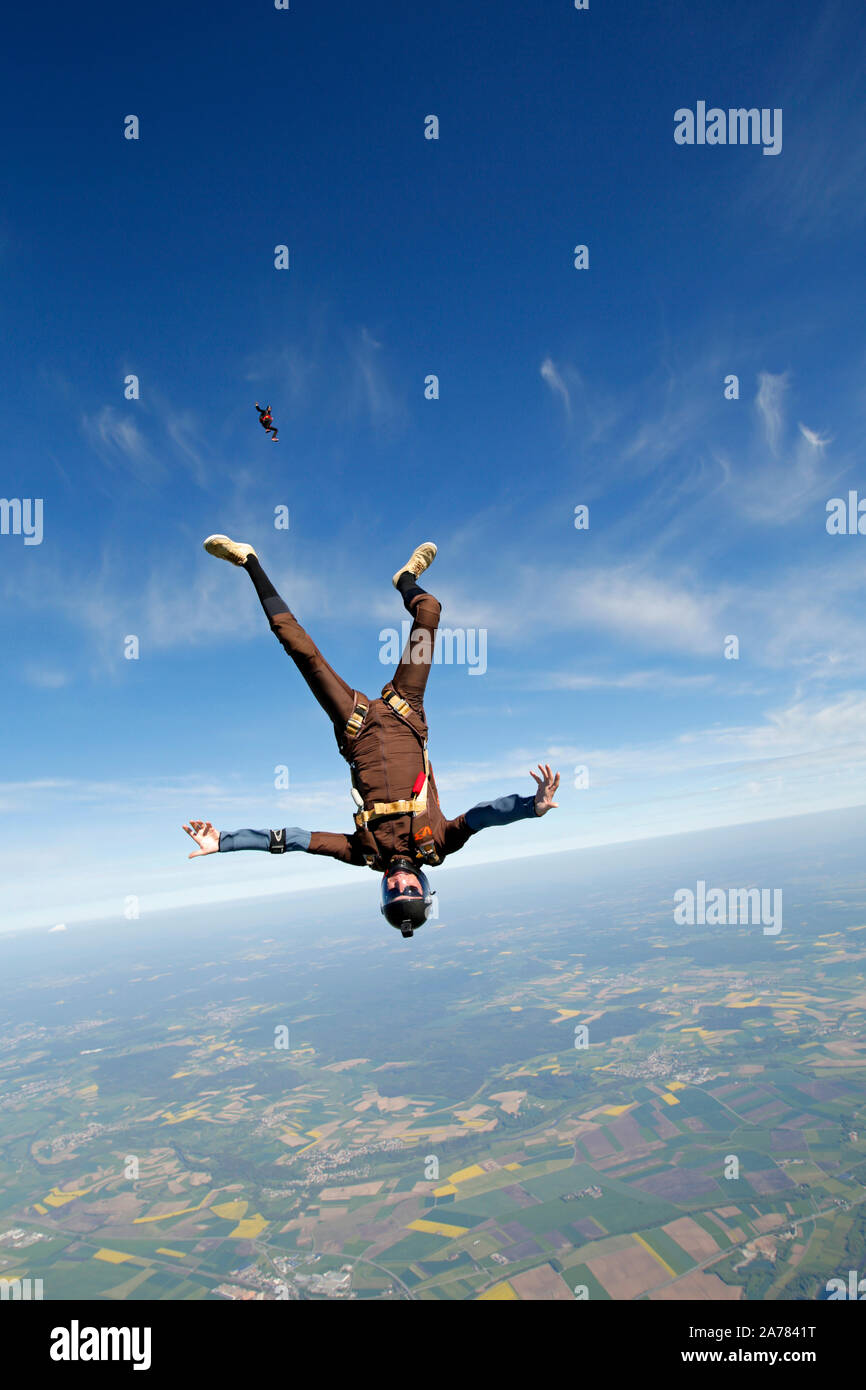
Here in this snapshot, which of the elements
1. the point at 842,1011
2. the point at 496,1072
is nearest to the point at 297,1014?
the point at 496,1072

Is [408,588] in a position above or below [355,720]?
above

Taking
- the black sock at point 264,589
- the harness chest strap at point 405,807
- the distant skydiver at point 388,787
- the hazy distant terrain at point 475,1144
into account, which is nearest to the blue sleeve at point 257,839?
the distant skydiver at point 388,787

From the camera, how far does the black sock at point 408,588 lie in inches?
301

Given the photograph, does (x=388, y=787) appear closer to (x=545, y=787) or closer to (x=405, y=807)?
(x=405, y=807)

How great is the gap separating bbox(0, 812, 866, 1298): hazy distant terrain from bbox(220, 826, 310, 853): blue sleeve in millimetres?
46029

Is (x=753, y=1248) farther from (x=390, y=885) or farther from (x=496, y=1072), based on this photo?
(x=390, y=885)

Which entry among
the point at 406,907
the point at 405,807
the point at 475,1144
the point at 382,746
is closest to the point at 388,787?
the point at 405,807

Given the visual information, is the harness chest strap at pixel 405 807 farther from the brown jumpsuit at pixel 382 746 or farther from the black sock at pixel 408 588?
the black sock at pixel 408 588

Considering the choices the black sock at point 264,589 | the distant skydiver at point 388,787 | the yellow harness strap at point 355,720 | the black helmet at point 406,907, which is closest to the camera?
the black helmet at point 406,907

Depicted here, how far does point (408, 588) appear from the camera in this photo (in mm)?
7762

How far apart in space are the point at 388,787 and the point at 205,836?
2.18 meters

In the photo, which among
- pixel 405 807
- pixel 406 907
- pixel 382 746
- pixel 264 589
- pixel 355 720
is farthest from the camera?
pixel 264 589

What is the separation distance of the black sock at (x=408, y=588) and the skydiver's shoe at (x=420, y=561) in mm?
62

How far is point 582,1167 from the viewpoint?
53.2 m
